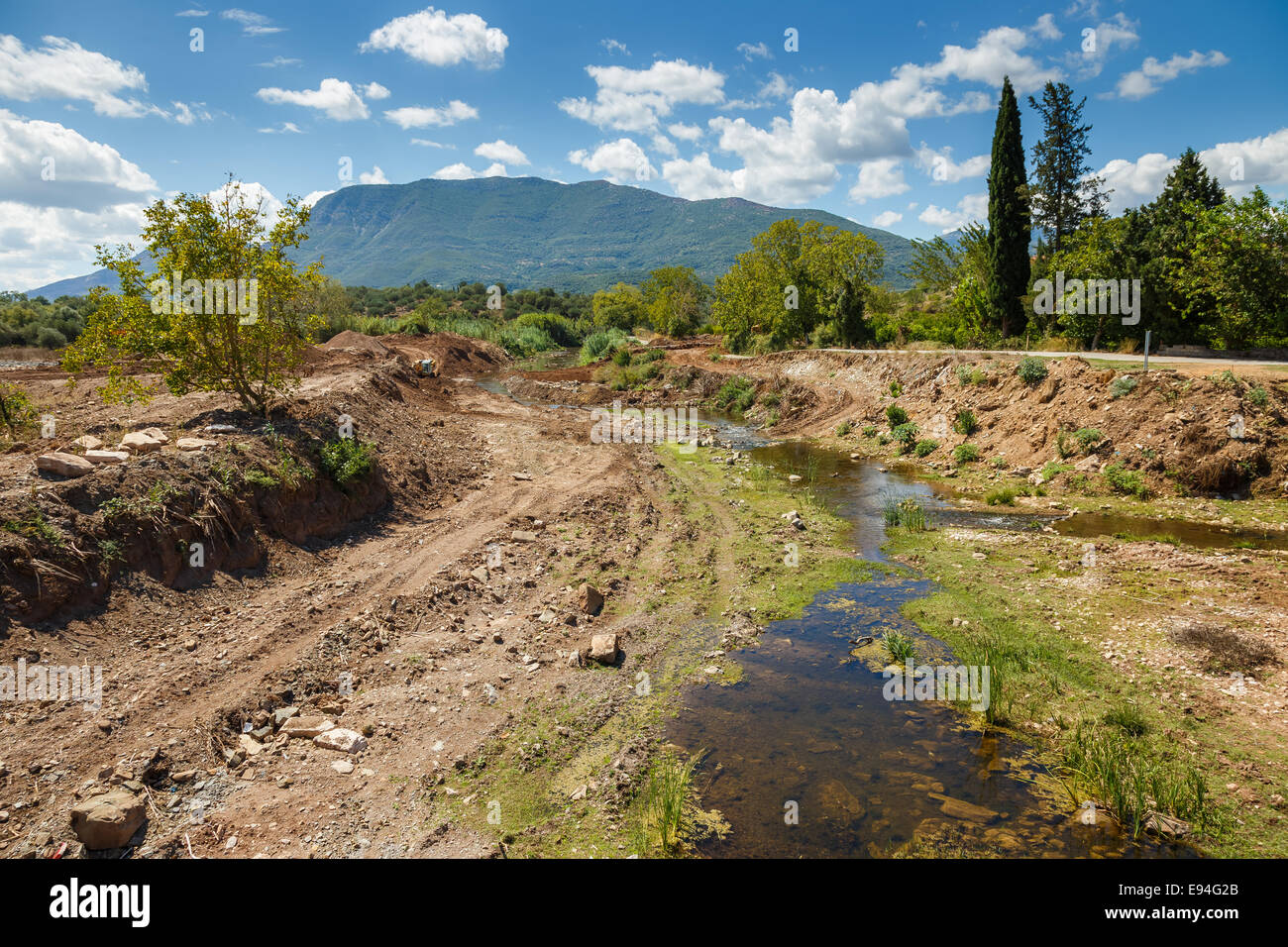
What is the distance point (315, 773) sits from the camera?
6270 millimetres

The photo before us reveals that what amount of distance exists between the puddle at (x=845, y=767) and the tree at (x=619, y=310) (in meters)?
68.3

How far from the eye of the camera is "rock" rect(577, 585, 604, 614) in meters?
10.1

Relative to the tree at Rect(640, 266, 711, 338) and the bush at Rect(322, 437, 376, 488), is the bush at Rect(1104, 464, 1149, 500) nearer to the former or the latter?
the bush at Rect(322, 437, 376, 488)

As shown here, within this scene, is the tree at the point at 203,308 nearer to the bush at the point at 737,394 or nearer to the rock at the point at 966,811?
the rock at the point at 966,811

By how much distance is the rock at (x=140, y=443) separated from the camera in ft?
32.8

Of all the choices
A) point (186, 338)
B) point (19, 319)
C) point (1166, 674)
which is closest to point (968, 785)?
point (1166, 674)

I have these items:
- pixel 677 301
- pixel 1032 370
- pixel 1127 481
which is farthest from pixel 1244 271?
pixel 677 301

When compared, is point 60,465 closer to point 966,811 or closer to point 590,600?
point 590,600

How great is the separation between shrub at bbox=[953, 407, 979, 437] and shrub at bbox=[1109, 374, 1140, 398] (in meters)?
3.74

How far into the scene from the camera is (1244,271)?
18.9 m
